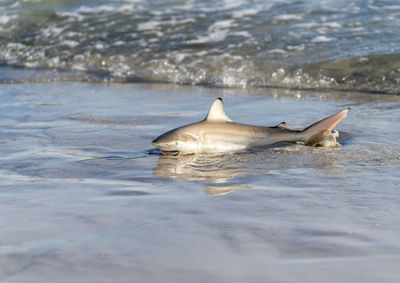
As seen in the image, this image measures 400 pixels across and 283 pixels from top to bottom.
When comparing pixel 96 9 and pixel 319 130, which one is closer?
pixel 319 130

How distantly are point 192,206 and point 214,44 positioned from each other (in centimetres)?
833

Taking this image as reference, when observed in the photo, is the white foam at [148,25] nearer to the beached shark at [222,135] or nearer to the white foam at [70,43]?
the white foam at [70,43]

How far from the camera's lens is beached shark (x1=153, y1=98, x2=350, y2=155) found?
4520mm

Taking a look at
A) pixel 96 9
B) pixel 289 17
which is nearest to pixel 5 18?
pixel 96 9

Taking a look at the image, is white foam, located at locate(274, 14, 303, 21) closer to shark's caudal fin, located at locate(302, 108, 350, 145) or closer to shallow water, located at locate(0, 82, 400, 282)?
shallow water, located at locate(0, 82, 400, 282)

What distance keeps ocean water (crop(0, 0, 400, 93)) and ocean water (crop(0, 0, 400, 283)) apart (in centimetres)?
5

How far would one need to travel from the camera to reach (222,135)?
4539 millimetres

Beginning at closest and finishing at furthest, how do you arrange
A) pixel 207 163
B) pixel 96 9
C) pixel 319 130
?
pixel 207 163 → pixel 319 130 → pixel 96 9

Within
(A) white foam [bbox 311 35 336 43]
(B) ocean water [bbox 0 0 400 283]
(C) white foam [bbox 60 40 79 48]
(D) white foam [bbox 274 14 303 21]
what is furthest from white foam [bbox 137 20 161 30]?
(A) white foam [bbox 311 35 336 43]

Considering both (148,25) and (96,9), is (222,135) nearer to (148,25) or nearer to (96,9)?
(148,25)

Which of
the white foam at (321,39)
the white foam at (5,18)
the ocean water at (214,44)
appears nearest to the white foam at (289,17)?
the ocean water at (214,44)

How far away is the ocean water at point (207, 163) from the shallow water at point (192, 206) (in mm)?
11

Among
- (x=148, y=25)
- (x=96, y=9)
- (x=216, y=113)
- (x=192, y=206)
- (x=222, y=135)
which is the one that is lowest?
(x=192, y=206)

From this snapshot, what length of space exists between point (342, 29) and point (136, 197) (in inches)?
329
